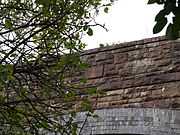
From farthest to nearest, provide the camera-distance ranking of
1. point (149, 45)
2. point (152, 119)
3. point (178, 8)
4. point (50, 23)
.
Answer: point (149, 45) < point (152, 119) < point (50, 23) < point (178, 8)

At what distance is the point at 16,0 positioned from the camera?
3879 mm

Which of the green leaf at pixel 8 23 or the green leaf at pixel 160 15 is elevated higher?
the green leaf at pixel 8 23

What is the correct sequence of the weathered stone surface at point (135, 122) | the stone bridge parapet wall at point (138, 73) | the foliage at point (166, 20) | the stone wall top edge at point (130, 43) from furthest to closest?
1. the stone wall top edge at point (130, 43)
2. the stone bridge parapet wall at point (138, 73)
3. the weathered stone surface at point (135, 122)
4. the foliage at point (166, 20)

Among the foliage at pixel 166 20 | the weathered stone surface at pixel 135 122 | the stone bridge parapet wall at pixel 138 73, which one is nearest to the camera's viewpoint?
the foliage at pixel 166 20

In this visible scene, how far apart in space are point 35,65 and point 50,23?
0.34 m

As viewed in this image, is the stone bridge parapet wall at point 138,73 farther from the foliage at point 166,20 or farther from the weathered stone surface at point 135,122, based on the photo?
the foliage at point 166,20

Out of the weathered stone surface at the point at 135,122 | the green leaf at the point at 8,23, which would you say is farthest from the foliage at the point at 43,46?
the weathered stone surface at the point at 135,122

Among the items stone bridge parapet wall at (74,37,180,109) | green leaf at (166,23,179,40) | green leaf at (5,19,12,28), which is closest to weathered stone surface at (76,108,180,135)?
stone bridge parapet wall at (74,37,180,109)

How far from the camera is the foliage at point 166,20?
2.23 meters

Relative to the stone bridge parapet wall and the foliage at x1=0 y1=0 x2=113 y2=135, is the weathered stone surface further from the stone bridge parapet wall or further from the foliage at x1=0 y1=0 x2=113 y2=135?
the foliage at x1=0 y1=0 x2=113 y2=135

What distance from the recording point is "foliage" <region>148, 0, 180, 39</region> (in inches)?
87.8

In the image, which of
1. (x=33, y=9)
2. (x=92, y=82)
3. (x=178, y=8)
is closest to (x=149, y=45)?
(x=92, y=82)

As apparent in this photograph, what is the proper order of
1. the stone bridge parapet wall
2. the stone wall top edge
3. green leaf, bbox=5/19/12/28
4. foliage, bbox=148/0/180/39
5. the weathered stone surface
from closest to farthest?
1. foliage, bbox=148/0/180/39
2. green leaf, bbox=5/19/12/28
3. the weathered stone surface
4. the stone bridge parapet wall
5. the stone wall top edge

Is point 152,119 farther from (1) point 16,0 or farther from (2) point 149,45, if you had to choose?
(1) point 16,0
